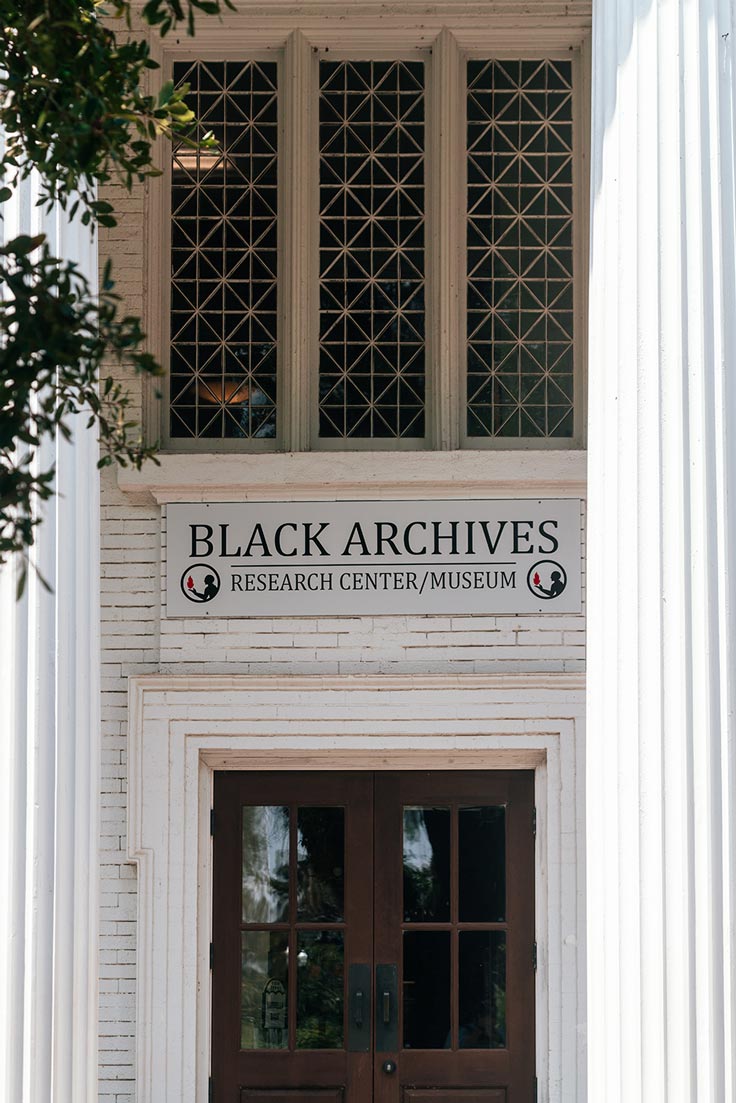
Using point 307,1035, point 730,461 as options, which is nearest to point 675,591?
point 730,461

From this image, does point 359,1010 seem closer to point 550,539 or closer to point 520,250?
point 550,539

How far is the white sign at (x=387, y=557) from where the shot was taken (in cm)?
841

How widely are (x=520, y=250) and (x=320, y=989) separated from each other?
14.3 ft

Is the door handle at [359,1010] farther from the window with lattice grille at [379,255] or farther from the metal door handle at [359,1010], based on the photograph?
the window with lattice grille at [379,255]

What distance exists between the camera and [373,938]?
28.1 feet

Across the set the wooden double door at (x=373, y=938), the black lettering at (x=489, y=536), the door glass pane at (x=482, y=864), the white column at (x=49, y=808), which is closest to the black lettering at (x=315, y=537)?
the black lettering at (x=489, y=536)

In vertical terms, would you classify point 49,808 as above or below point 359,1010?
above

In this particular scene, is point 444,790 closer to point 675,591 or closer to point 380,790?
point 380,790

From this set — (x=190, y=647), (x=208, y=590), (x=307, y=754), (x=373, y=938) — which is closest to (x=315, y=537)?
(x=208, y=590)

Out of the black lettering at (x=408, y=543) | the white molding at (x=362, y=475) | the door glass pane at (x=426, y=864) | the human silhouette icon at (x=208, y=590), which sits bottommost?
the door glass pane at (x=426, y=864)

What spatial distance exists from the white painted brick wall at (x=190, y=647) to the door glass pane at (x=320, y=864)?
889 mm

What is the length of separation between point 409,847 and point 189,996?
1.45m

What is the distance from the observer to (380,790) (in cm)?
869

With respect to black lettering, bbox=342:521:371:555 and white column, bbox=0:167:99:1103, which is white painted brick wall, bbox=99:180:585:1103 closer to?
black lettering, bbox=342:521:371:555
